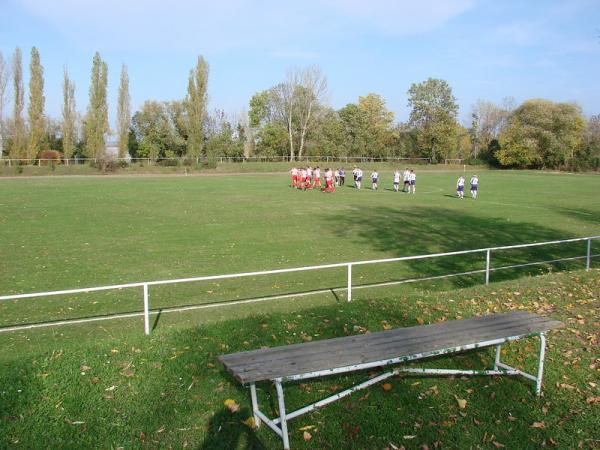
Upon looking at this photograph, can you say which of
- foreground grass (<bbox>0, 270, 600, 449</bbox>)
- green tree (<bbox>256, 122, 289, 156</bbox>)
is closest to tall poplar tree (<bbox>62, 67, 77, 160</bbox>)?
green tree (<bbox>256, 122, 289, 156</bbox>)

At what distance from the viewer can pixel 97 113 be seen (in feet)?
212

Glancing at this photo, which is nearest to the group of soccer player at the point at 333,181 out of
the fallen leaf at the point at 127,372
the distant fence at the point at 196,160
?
the distant fence at the point at 196,160

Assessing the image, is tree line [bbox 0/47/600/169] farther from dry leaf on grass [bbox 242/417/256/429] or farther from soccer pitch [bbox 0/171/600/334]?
dry leaf on grass [bbox 242/417/256/429]

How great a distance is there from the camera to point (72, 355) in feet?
20.0

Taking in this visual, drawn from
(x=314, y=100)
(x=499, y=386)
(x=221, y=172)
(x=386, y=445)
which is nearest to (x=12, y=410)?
(x=386, y=445)

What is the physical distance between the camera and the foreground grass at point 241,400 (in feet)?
16.3

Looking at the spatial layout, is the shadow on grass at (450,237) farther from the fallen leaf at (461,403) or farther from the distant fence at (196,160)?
the distant fence at (196,160)

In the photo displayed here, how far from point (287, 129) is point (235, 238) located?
218 feet

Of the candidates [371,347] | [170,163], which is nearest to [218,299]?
[371,347]

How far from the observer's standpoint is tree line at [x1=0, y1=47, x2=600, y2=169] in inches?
2507

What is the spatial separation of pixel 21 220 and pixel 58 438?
20.8m

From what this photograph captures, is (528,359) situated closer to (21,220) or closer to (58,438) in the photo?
(58,438)

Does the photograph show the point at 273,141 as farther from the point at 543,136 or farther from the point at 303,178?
the point at 303,178

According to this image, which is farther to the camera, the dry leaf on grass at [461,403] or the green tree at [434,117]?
the green tree at [434,117]
